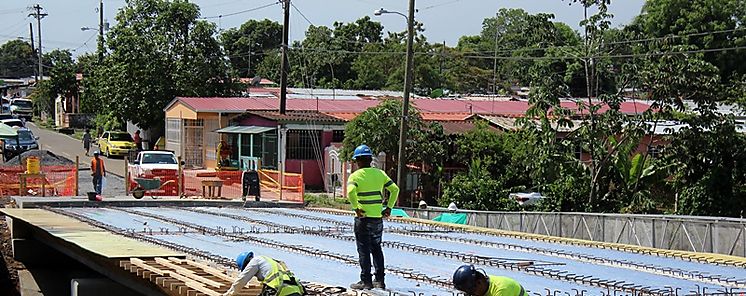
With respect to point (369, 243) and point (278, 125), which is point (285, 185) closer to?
point (278, 125)

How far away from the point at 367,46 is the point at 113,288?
2705 inches

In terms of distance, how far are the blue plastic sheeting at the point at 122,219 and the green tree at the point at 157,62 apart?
30161 mm

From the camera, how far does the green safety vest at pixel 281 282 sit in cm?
1024

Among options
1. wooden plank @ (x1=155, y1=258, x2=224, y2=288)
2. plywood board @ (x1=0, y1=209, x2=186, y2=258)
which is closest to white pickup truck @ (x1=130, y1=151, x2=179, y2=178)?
plywood board @ (x1=0, y1=209, x2=186, y2=258)

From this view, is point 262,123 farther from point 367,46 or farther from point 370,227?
point 367,46

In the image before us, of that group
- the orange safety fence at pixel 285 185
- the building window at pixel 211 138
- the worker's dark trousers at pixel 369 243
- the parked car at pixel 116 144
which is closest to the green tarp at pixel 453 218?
the orange safety fence at pixel 285 185

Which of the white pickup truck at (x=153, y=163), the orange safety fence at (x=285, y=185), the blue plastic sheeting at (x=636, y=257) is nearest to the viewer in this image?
the blue plastic sheeting at (x=636, y=257)

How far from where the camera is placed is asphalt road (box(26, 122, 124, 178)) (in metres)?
46.6

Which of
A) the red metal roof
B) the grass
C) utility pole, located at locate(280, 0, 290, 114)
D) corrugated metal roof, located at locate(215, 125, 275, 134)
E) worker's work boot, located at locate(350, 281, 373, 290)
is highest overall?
utility pole, located at locate(280, 0, 290, 114)

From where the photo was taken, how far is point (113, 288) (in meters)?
16.1

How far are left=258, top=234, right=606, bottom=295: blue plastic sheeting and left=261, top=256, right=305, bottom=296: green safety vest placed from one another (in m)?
2.63

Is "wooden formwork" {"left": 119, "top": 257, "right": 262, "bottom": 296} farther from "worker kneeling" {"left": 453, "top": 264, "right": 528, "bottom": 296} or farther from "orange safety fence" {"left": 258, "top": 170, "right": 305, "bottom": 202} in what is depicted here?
"orange safety fence" {"left": 258, "top": 170, "right": 305, "bottom": 202}

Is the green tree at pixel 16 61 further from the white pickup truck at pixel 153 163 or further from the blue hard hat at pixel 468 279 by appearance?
the blue hard hat at pixel 468 279

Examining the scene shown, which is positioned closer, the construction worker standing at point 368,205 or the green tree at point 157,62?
Answer: the construction worker standing at point 368,205
